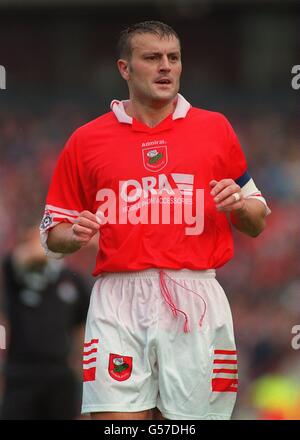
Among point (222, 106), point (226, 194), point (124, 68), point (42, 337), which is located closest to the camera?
point (226, 194)

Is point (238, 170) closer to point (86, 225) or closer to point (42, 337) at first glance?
point (86, 225)

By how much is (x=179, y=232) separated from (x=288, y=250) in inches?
349

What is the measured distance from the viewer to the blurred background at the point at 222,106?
41.5ft

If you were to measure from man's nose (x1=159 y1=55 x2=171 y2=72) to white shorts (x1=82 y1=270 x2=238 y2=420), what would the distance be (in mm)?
999

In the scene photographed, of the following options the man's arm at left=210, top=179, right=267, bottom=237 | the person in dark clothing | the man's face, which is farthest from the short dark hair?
the person in dark clothing

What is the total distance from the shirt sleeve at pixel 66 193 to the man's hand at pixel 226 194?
788 mm

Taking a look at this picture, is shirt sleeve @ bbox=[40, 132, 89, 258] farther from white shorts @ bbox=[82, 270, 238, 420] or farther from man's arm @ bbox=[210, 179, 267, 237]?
man's arm @ bbox=[210, 179, 267, 237]

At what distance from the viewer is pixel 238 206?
530 cm

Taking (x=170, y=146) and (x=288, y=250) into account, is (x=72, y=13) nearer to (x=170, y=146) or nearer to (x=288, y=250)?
(x=288, y=250)

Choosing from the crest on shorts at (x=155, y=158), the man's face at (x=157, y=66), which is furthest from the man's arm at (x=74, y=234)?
the man's face at (x=157, y=66)

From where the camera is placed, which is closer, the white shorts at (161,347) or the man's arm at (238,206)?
the man's arm at (238,206)

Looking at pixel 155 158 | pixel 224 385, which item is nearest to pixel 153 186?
pixel 155 158

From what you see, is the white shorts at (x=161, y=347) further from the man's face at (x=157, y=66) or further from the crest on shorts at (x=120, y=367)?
the man's face at (x=157, y=66)

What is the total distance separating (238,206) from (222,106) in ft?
38.8
